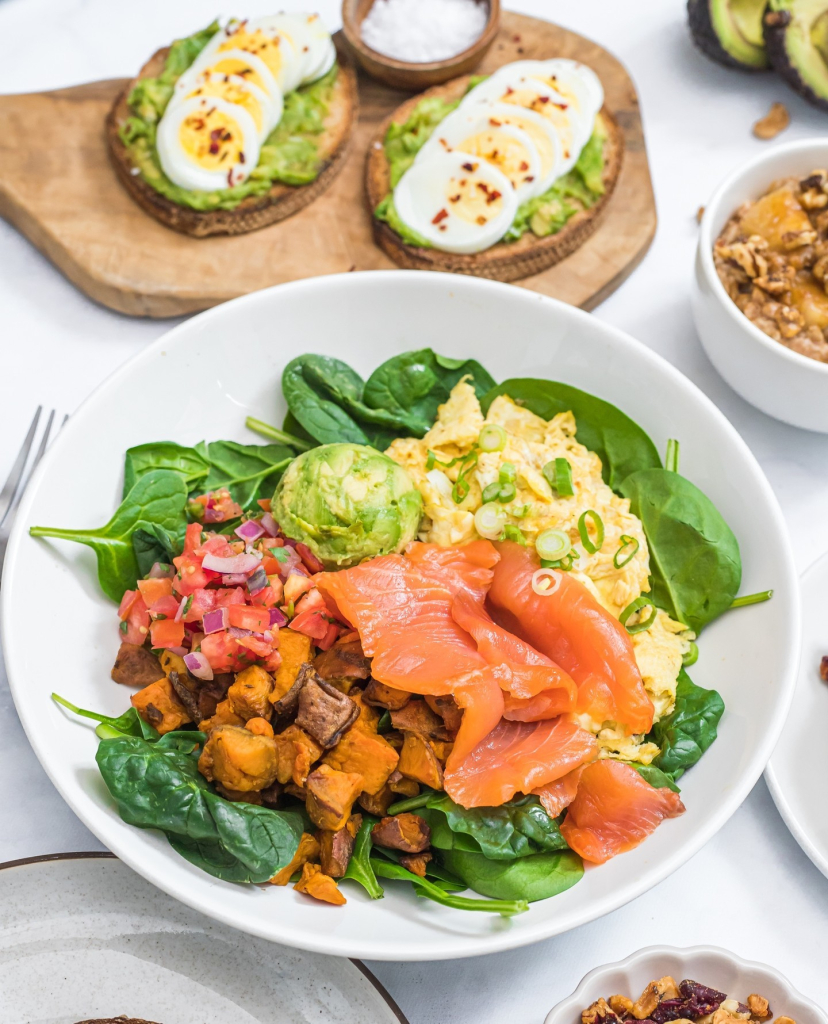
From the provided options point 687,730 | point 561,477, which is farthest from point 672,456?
point 687,730

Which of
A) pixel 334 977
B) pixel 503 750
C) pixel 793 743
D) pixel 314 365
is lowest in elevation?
pixel 334 977

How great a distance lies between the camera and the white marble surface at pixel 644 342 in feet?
8.93

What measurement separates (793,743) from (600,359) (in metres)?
1.41

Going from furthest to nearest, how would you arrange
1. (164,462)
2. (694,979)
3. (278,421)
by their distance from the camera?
(278,421) < (164,462) < (694,979)

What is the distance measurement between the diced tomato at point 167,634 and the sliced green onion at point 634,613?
1.33 metres

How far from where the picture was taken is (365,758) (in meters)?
2.38

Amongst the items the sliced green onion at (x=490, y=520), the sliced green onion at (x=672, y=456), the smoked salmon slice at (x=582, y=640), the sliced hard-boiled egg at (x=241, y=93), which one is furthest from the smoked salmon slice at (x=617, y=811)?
the sliced hard-boiled egg at (x=241, y=93)

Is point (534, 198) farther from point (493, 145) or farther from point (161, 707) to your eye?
point (161, 707)

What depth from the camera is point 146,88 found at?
12.7 ft

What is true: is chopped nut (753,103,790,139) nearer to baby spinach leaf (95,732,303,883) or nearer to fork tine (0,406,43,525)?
fork tine (0,406,43,525)

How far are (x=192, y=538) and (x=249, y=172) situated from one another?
1.91 m

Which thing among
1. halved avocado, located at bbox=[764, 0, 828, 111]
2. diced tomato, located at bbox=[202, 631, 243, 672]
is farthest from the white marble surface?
diced tomato, located at bbox=[202, 631, 243, 672]

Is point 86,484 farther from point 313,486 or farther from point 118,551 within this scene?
point 313,486

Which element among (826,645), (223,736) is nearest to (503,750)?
(223,736)
